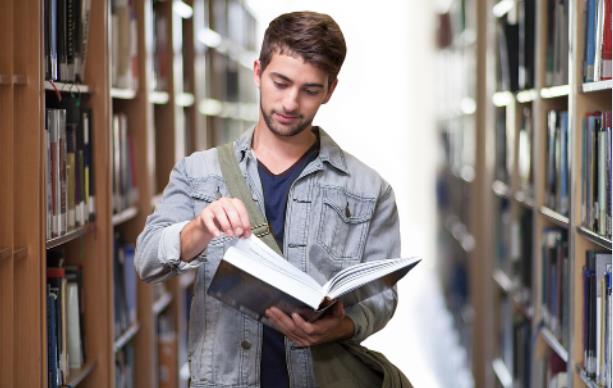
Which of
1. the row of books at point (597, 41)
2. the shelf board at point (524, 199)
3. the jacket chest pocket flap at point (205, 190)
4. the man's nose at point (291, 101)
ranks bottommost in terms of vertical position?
the shelf board at point (524, 199)

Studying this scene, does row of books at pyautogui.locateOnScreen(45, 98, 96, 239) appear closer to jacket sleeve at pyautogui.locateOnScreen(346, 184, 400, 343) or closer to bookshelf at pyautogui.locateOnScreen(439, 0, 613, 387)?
jacket sleeve at pyautogui.locateOnScreen(346, 184, 400, 343)

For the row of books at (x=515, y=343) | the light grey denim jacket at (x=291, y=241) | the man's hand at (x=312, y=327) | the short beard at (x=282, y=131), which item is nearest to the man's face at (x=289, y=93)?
the short beard at (x=282, y=131)

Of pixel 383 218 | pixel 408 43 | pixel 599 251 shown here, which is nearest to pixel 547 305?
pixel 599 251

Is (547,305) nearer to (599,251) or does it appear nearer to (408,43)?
(599,251)

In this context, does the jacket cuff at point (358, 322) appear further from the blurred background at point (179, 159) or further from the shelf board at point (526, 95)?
the shelf board at point (526, 95)

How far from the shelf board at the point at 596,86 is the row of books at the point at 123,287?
159 centimetres

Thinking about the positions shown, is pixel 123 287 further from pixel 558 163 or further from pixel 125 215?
pixel 558 163

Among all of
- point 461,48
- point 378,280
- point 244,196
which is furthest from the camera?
point 461,48

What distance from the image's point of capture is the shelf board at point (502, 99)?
4.46 metres

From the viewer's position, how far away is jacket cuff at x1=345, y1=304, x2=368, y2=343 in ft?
6.97

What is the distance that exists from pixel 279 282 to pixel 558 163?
1817 millimetres

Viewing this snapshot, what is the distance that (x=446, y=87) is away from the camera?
7.51 metres

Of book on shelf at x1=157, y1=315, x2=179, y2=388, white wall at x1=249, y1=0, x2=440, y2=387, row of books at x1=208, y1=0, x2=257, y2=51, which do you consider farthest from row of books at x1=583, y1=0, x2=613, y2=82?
white wall at x1=249, y1=0, x2=440, y2=387

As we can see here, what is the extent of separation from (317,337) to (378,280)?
0.57 ft
